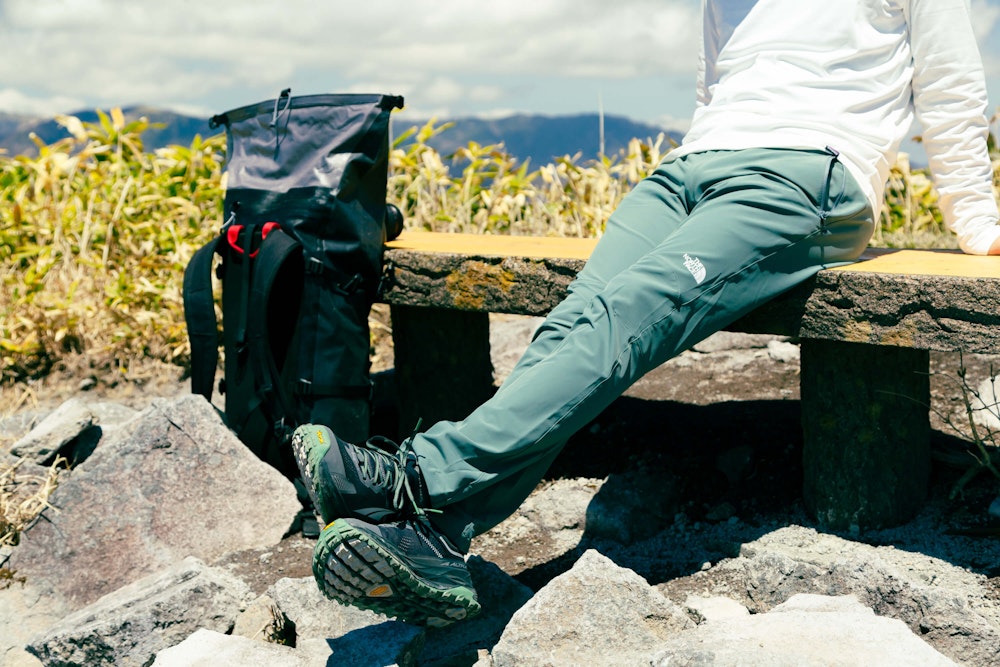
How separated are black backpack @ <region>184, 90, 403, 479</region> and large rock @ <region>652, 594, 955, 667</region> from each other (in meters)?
1.62

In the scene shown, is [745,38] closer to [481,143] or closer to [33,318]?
[481,143]

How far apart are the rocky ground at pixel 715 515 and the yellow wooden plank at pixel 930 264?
264 millimetres

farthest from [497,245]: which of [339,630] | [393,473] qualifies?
[339,630]

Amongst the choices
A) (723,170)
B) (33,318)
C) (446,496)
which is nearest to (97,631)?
(446,496)

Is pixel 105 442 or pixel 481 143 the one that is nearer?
pixel 105 442

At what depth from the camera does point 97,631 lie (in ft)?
8.01

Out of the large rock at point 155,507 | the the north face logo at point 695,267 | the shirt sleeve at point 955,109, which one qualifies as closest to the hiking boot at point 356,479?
the the north face logo at point 695,267

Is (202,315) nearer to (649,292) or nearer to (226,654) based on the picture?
(226,654)

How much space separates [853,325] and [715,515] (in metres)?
0.75

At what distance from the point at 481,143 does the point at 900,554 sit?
364 centimetres

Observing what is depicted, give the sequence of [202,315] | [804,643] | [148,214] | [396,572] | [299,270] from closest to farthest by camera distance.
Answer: [804,643] → [396,572] → [299,270] → [202,315] → [148,214]

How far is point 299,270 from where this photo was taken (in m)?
3.22

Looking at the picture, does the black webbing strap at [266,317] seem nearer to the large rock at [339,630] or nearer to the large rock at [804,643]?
the large rock at [339,630]

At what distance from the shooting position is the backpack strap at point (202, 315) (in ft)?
11.0
